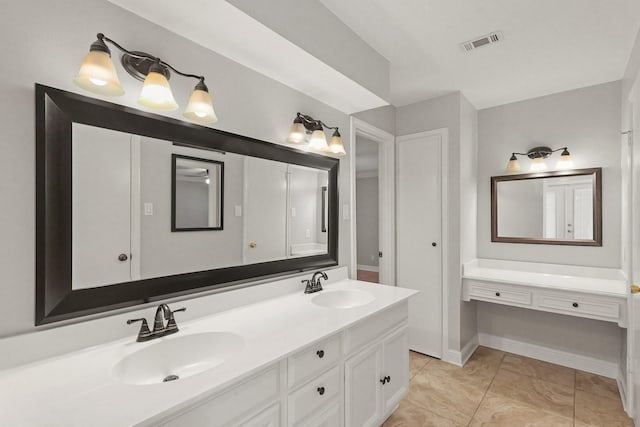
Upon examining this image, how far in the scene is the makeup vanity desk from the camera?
2.26 m

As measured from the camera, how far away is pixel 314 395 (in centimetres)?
131

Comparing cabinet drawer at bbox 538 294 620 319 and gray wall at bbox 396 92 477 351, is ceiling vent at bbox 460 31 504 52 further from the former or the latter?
cabinet drawer at bbox 538 294 620 319

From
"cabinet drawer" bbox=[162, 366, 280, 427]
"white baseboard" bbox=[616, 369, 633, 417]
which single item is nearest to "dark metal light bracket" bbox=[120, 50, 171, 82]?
"cabinet drawer" bbox=[162, 366, 280, 427]

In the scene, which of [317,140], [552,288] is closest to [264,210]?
[317,140]

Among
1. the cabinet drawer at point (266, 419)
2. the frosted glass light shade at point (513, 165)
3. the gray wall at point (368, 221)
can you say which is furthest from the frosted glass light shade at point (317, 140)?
the gray wall at point (368, 221)

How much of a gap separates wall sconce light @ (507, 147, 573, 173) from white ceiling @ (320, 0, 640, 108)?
1.76 ft

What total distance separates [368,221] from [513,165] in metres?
4.38

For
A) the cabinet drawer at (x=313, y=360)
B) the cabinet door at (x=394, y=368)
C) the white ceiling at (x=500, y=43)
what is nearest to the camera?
the cabinet drawer at (x=313, y=360)

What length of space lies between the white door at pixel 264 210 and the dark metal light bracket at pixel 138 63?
613 millimetres

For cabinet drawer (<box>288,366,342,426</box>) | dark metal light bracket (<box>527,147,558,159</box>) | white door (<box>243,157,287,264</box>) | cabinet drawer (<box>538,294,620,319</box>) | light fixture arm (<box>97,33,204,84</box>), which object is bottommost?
cabinet drawer (<box>288,366,342,426</box>)

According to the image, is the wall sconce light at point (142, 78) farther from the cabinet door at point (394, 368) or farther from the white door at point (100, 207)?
the cabinet door at point (394, 368)

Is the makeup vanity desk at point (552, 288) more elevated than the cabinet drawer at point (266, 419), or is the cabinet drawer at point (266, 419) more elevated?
the makeup vanity desk at point (552, 288)

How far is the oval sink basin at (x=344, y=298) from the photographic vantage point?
1970 mm

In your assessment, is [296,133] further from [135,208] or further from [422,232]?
[422,232]
